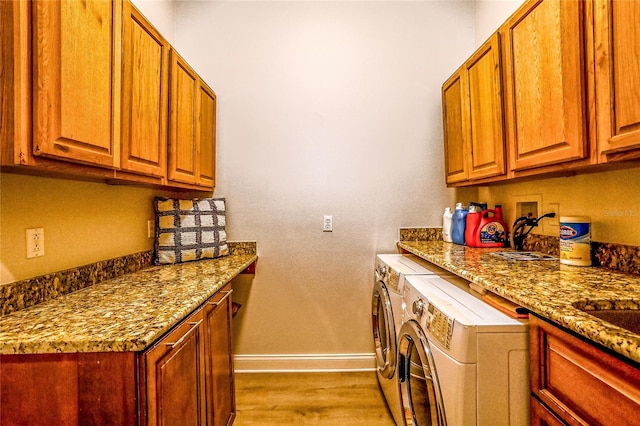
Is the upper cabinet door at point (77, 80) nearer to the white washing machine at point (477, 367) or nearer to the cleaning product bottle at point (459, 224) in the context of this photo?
the white washing machine at point (477, 367)

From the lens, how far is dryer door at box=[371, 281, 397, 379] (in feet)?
5.94

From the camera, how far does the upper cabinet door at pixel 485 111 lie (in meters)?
1.74

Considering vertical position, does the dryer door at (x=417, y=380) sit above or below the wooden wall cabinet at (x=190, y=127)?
below

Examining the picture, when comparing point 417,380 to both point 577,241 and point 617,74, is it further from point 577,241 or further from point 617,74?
point 617,74

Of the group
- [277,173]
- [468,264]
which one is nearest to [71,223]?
[277,173]

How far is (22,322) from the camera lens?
102 cm

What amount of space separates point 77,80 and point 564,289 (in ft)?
5.56

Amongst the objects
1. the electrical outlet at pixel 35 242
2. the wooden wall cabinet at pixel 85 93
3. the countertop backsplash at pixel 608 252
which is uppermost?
the wooden wall cabinet at pixel 85 93

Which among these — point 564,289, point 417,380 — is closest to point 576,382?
point 564,289

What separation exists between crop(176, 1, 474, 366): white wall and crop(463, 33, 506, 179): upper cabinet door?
56 cm

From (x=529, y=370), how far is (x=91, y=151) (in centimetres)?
154

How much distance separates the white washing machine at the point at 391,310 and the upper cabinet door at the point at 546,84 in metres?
0.74

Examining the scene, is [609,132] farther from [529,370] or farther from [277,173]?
[277,173]

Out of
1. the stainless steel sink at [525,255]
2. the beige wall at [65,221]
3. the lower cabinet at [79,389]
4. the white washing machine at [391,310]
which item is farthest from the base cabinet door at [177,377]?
the stainless steel sink at [525,255]
